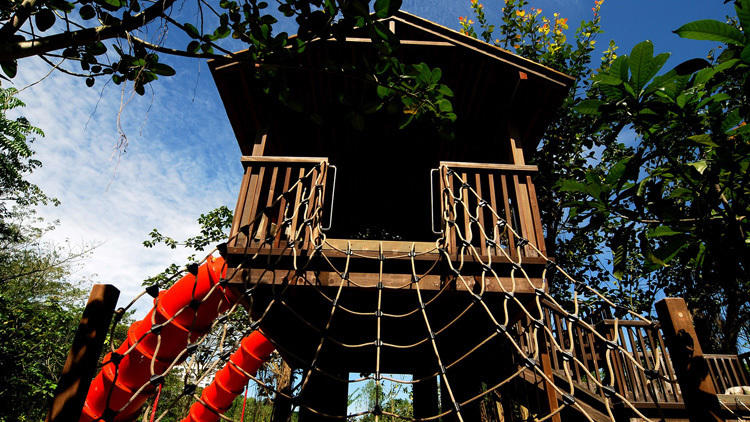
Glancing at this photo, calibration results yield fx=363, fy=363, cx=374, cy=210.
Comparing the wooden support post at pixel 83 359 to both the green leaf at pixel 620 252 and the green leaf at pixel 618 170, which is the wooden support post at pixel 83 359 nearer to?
the green leaf at pixel 618 170

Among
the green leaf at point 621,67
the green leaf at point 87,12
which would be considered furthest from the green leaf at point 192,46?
the green leaf at point 621,67

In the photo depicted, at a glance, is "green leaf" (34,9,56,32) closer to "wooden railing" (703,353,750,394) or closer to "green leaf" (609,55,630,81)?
"green leaf" (609,55,630,81)

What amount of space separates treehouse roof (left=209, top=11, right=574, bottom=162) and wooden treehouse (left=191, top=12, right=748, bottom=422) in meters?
0.02

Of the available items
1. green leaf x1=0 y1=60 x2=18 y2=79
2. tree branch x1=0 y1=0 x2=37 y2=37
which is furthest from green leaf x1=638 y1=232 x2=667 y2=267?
green leaf x1=0 y1=60 x2=18 y2=79

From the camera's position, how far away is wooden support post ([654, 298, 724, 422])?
1.36 meters

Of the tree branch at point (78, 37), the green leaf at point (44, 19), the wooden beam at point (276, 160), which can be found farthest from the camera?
the wooden beam at point (276, 160)

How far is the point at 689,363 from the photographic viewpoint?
4.68 feet

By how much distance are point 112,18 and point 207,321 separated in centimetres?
288

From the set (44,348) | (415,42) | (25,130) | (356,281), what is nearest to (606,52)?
(415,42)

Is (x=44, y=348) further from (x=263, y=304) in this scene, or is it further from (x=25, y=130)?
(x=263, y=304)

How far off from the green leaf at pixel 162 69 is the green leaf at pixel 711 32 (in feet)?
9.36

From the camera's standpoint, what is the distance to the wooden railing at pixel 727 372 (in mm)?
7996

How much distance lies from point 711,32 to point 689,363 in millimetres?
1515

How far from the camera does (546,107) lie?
502cm
